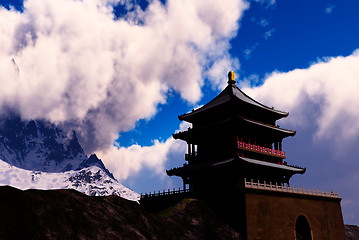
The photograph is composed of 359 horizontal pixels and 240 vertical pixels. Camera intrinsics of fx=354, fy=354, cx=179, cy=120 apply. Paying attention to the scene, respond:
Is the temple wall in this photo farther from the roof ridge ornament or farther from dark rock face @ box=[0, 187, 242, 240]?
the roof ridge ornament

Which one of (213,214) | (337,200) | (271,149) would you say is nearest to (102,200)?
(213,214)

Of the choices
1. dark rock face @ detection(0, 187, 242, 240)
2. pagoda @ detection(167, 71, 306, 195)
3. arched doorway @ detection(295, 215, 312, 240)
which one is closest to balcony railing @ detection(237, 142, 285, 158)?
pagoda @ detection(167, 71, 306, 195)

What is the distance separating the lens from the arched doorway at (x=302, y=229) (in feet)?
137

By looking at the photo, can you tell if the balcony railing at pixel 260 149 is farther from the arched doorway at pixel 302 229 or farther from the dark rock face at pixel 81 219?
the dark rock face at pixel 81 219

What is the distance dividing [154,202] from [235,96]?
17.5m

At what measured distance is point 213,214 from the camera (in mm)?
37906

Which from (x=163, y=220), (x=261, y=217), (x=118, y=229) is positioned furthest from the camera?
(x=261, y=217)

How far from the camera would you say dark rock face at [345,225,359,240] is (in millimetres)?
52109

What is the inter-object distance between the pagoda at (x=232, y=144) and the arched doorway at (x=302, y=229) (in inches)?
208

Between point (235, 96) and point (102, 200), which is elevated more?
point (235, 96)

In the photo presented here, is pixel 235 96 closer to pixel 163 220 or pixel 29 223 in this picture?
pixel 163 220

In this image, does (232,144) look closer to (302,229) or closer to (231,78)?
(231,78)

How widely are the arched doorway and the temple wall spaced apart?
→ 1.43 ft

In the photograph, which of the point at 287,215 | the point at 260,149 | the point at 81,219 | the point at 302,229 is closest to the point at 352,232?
the point at 302,229
